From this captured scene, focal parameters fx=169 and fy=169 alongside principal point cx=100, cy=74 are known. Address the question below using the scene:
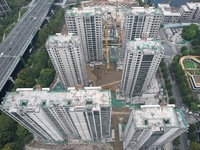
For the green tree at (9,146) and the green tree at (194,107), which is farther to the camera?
the green tree at (194,107)

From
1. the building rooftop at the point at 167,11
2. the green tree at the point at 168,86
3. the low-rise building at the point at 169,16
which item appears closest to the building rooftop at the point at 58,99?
the green tree at the point at 168,86

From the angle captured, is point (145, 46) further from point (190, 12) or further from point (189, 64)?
point (190, 12)

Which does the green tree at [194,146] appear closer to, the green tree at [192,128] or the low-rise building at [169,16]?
the green tree at [192,128]

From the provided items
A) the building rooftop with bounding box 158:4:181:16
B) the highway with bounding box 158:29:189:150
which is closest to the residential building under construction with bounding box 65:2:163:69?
the highway with bounding box 158:29:189:150

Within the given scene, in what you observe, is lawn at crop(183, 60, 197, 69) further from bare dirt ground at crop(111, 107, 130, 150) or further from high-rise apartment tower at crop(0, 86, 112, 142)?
high-rise apartment tower at crop(0, 86, 112, 142)

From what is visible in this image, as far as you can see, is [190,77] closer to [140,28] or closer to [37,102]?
[140,28]

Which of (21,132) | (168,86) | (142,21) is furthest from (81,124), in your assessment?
(142,21)
